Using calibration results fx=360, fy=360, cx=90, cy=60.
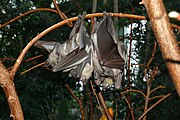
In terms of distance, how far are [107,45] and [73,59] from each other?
0.12 metres

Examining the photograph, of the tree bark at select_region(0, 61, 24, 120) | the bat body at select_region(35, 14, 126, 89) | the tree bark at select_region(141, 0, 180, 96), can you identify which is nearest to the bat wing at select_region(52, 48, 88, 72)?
the bat body at select_region(35, 14, 126, 89)

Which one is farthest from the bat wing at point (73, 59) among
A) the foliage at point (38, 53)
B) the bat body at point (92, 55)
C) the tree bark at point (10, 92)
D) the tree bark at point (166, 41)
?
the foliage at point (38, 53)

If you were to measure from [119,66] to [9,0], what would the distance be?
3.75m

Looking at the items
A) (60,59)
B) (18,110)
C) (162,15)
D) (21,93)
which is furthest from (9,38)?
(162,15)

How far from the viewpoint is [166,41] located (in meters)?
0.51

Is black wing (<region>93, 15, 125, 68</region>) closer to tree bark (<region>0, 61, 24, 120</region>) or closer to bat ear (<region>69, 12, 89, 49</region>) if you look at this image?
bat ear (<region>69, 12, 89, 49</region>)

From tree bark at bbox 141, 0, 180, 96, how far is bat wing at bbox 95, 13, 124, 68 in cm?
51

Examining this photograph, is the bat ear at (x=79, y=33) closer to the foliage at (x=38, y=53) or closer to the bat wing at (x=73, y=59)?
the bat wing at (x=73, y=59)

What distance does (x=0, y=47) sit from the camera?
4.39m

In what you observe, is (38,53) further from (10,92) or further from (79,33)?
Answer: (10,92)

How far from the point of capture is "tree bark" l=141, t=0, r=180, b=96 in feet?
1.64

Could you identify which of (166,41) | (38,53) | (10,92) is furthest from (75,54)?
(38,53)

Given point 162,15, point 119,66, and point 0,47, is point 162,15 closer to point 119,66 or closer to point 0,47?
point 119,66

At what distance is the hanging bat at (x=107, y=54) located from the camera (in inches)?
40.9
